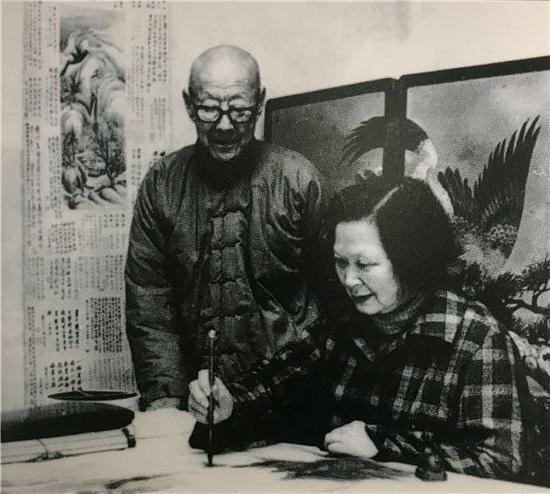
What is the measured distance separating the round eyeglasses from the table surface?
0.60 m

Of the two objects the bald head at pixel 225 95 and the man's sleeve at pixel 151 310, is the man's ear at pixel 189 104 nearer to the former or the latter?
the bald head at pixel 225 95

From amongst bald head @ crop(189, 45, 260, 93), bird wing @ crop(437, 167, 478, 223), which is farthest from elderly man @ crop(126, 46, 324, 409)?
bird wing @ crop(437, 167, 478, 223)

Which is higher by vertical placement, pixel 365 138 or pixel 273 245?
pixel 365 138

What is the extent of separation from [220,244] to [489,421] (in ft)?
1.89

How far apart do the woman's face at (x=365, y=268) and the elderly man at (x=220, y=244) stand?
0.06 m

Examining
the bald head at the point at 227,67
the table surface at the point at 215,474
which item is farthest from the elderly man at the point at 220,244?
the table surface at the point at 215,474

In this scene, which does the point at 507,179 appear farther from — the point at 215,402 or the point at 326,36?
the point at 215,402

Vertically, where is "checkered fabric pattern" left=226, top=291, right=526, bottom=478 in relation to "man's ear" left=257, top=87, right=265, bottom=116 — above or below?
Result: below

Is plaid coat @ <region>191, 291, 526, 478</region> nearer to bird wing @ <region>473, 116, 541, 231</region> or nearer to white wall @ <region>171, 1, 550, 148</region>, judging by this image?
bird wing @ <region>473, 116, 541, 231</region>

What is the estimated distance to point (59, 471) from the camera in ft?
4.32

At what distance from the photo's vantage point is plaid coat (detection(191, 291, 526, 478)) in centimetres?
128

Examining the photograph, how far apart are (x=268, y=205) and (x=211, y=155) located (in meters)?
0.14

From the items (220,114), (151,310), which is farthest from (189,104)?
(151,310)

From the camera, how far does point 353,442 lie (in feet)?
4.35
